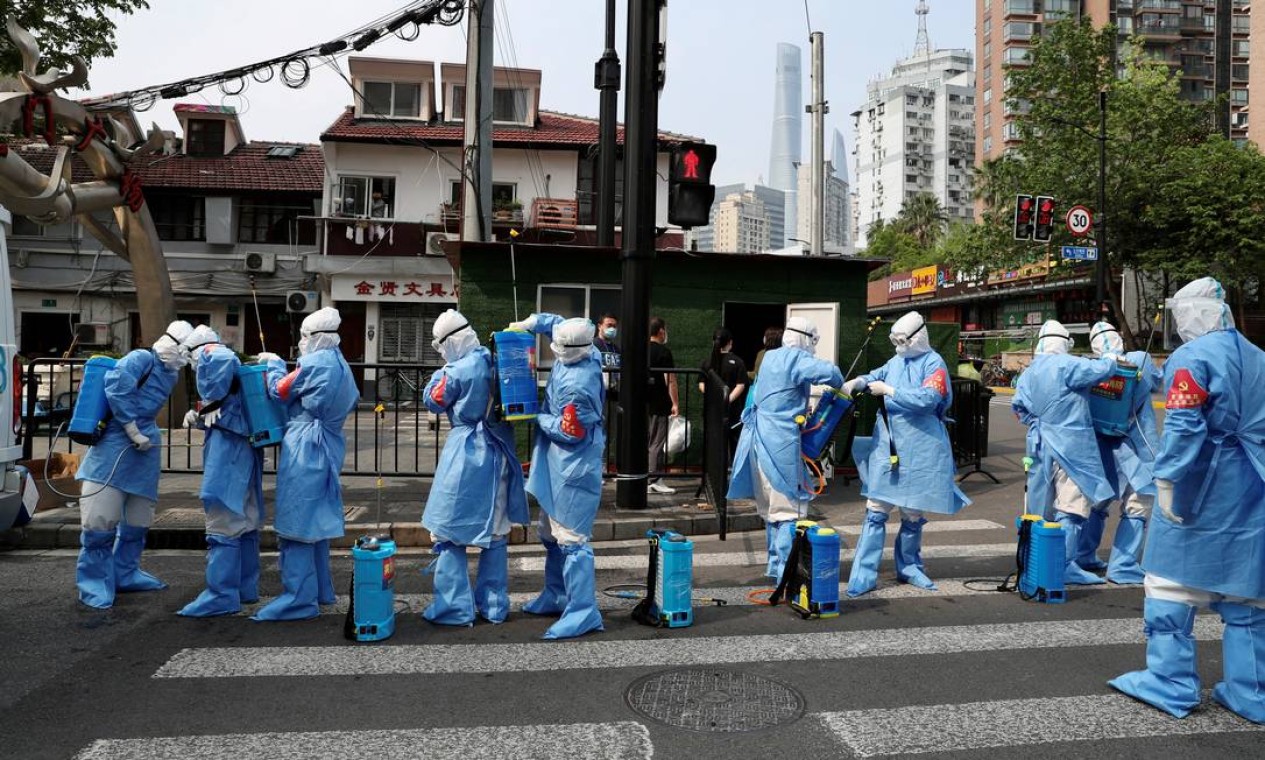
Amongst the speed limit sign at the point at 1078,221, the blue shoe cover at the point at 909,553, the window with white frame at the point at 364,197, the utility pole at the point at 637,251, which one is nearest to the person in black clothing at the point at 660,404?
the utility pole at the point at 637,251

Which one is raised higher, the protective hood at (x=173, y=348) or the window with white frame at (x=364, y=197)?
the window with white frame at (x=364, y=197)

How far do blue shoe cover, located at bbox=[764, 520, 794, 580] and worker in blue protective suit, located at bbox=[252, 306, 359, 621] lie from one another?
9.52ft

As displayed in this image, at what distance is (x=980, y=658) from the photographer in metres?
4.64

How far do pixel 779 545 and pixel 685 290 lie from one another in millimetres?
5334

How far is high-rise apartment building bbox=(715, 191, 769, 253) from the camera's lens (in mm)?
102312

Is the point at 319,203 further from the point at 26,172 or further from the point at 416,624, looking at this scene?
the point at 416,624

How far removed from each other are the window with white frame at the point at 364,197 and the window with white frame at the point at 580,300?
16231mm

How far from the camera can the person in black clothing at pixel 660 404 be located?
9320mm

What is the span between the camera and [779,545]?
6.05m

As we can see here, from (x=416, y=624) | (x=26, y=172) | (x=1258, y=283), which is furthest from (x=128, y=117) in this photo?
(x=1258, y=283)

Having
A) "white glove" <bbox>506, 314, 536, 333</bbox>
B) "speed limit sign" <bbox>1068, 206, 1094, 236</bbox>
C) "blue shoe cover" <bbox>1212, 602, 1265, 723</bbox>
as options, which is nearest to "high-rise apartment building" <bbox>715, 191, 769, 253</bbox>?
"speed limit sign" <bbox>1068, 206, 1094, 236</bbox>

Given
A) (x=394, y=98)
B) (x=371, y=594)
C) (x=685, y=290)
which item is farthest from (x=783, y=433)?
(x=394, y=98)

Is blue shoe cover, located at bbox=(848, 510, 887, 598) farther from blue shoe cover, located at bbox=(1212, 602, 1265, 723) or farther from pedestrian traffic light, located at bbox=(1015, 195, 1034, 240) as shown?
pedestrian traffic light, located at bbox=(1015, 195, 1034, 240)

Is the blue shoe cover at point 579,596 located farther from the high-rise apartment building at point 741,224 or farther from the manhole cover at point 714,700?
the high-rise apartment building at point 741,224
